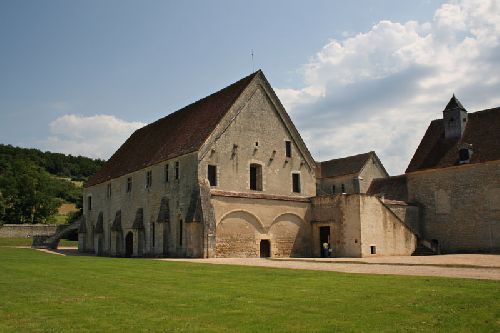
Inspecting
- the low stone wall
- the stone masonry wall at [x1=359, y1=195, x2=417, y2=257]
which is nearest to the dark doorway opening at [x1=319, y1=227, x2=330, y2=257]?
the stone masonry wall at [x1=359, y1=195, x2=417, y2=257]

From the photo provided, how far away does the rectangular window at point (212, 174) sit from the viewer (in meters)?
30.4

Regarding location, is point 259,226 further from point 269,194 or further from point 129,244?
point 129,244

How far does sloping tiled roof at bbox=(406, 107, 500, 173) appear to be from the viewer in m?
35.4

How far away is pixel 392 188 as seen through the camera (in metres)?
43.1

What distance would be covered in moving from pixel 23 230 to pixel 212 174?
38458 mm

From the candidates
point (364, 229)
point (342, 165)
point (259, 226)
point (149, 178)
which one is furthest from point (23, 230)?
point (364, 229)

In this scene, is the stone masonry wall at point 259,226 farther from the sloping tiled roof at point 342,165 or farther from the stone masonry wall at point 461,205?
the sloping tiled roof at point 342,165

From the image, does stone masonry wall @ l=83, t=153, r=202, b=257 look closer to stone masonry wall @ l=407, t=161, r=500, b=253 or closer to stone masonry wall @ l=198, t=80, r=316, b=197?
stone masonry wall @ l=198, t=80, r=316, b=197

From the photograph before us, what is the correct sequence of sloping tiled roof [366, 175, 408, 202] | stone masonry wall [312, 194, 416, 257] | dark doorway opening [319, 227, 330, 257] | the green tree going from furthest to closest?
the green tree
sloping tiled roof [366, 175, 408, 202]
dark doorway opening [319, 227, 330, 257]
stone masonry wall [312, 194, 416, 257]

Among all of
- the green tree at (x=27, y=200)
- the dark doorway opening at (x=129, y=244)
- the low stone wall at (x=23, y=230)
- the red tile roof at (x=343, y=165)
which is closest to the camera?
the dark doorway opening at (x=129, y=244)

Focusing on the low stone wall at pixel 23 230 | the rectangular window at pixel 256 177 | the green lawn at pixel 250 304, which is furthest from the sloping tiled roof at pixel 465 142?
the low stone wall at pixel 23 230

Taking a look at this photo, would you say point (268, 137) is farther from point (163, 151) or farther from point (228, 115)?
point (163, 151)

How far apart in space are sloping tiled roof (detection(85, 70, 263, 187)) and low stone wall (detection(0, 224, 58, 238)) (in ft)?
54.9

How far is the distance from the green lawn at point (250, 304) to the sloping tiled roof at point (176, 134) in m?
17.3
